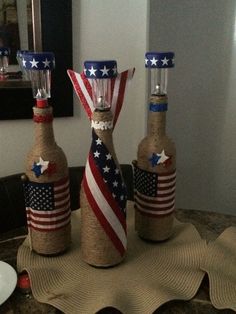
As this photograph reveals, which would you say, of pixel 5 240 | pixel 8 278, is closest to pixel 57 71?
pixel 5 240

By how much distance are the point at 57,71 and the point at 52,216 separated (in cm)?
47

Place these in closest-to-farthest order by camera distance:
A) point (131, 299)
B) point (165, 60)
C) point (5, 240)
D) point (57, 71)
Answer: point (131, 299), point (165, 60), point (5, 240), point (57, 71)

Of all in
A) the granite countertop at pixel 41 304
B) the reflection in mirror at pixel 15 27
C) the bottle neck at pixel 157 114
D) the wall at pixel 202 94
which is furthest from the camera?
the wall at pixel 202 94

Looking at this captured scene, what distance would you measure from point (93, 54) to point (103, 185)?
55 cm

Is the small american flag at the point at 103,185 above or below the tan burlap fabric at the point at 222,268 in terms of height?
above

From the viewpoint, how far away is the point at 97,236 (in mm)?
653

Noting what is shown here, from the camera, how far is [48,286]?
2.06ft

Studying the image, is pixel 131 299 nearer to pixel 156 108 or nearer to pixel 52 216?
pixel 52 216

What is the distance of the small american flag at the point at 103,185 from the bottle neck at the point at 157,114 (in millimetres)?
137

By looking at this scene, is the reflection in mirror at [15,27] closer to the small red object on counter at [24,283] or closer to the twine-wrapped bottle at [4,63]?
the twine-wrapped bottle at [4,63]

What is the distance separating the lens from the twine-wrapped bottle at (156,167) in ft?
2.33

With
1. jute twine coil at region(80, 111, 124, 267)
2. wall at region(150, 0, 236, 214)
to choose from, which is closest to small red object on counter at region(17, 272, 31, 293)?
jute twine coil at region(80, 111, 124, 267)

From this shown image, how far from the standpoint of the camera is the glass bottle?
0.63m

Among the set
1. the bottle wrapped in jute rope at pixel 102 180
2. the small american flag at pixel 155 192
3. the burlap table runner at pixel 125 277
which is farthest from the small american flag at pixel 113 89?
the burlap table runner at pixel 125 277
